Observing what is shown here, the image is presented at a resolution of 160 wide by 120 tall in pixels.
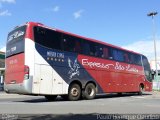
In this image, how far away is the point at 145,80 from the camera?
28.3m

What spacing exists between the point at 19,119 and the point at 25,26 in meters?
8.08

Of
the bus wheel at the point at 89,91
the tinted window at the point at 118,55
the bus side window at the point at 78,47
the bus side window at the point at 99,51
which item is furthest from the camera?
the tinted window at the point at 118,55

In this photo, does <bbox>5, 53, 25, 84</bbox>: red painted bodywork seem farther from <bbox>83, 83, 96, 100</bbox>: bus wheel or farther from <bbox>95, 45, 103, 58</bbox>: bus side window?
<bbox>95, 45, 103, 58</bbox>: bus side window

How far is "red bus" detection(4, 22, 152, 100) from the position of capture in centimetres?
1714

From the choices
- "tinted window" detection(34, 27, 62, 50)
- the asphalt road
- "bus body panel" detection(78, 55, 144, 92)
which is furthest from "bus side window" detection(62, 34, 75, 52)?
the asphalt road

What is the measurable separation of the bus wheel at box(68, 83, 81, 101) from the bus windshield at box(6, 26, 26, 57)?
3749mm

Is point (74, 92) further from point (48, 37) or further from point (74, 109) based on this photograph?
point (74, 109)

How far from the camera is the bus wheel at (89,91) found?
20366 millimetres

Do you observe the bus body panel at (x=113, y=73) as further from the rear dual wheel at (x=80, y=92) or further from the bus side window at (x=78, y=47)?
the rear dual wheel at (x=80, y=92)

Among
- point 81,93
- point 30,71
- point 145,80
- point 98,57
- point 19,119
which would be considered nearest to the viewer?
point 19,119

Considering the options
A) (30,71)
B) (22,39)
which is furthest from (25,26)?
(30,71)

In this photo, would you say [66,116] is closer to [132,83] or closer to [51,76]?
[51,76]

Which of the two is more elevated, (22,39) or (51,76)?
(22,39)

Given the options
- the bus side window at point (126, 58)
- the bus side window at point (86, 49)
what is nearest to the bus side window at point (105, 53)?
the bus side window at point (86, 49)
